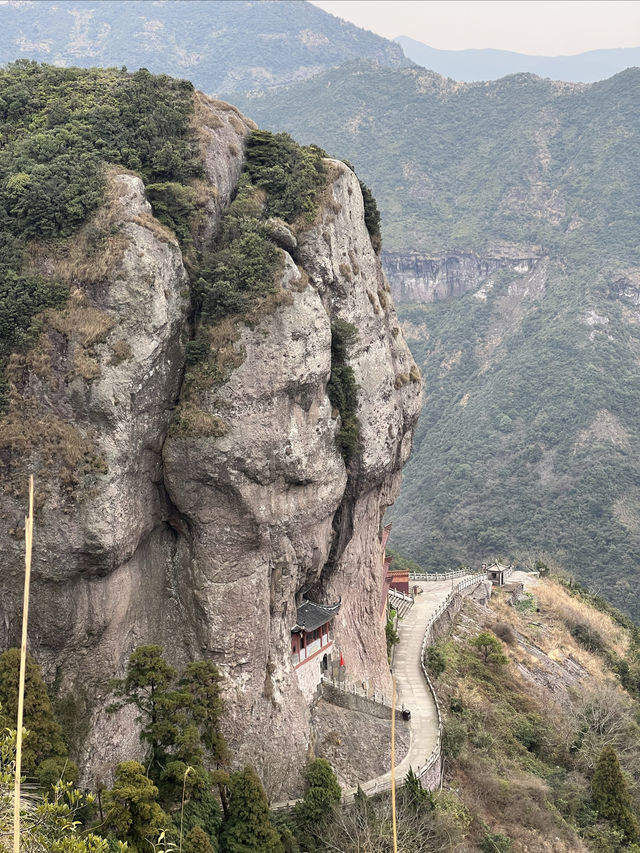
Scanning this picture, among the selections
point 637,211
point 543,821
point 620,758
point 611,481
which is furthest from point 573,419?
point 543,821

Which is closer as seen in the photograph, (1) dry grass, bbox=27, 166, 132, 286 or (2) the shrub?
(1) dry grass, bbox=27, 166, 132, 286

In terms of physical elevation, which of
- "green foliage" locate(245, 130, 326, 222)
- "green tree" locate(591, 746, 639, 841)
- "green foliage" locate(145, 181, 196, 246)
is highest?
"green foliage" locate(245, 130, 326, 222)

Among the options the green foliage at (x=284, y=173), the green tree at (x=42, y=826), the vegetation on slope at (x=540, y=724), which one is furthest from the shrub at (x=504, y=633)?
the green tree at (x=42, y=826)

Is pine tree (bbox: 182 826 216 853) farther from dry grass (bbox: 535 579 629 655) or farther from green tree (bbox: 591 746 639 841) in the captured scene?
dry grass (bbox: 535 579 629 655)

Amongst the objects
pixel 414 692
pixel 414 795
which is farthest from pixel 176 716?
pixel 414 692

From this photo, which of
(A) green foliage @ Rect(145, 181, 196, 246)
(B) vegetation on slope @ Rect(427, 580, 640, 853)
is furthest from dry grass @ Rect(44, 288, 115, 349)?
(B) vegetation on slope @ Rect(427, 580, 640, 853)

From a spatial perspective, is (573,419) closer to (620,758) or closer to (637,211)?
(637,211)

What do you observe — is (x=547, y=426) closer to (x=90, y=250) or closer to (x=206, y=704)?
(x=206, y=704)
